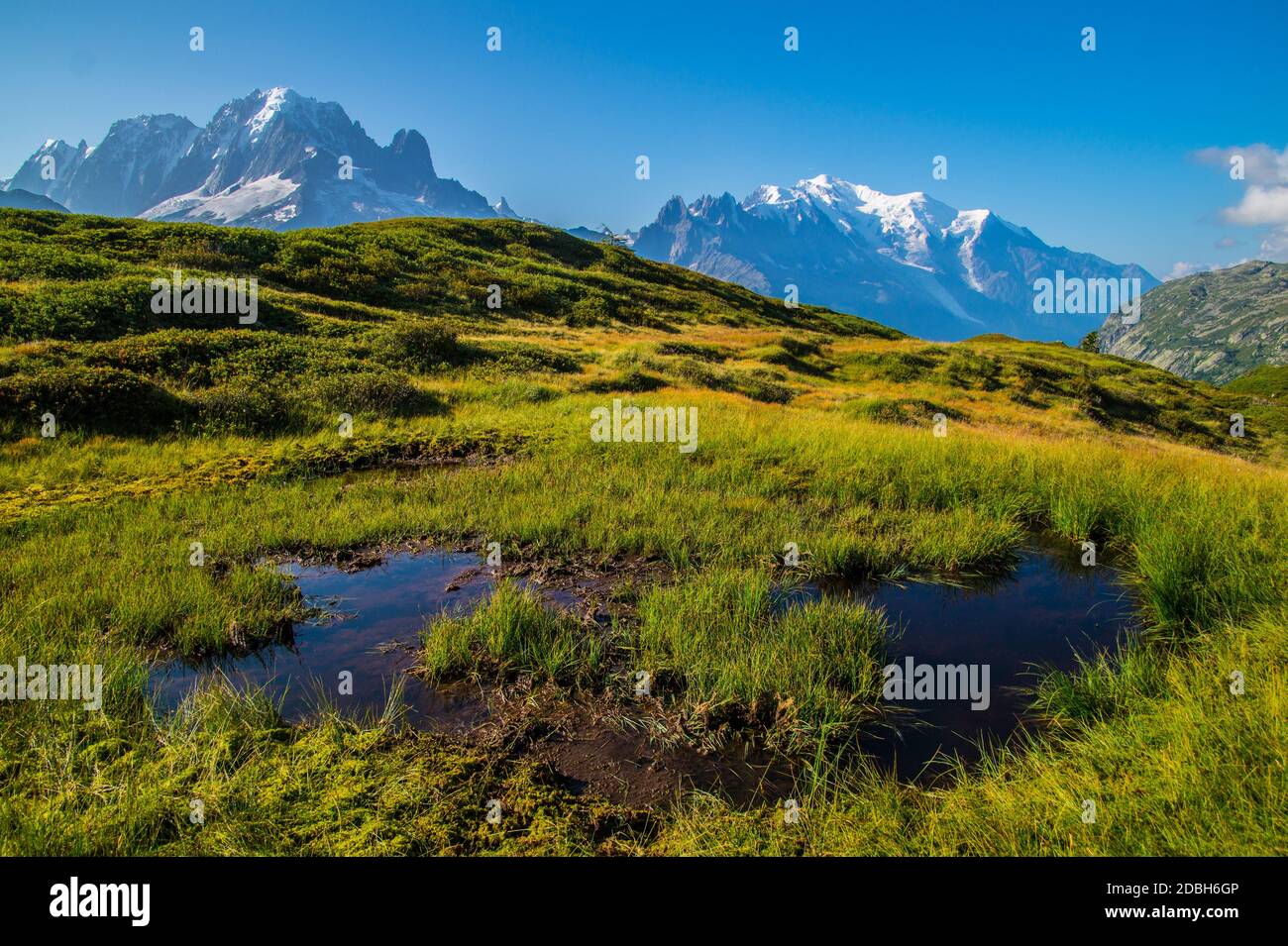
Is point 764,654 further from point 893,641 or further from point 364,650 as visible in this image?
point 364,650

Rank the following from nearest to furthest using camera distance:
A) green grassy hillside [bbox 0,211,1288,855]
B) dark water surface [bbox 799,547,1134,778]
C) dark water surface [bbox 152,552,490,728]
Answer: green grassy hillside [bbox 0,211,1288,855] < dark water surface [bbox 799,547,1134,778] < dark water surface [bbox 152,552,490,728]

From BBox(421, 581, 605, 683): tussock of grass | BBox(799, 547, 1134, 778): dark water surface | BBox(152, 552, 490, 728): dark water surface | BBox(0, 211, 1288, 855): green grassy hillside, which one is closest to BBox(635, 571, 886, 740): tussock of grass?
BBox(0, 211, 1288, 855): green grassy hillside

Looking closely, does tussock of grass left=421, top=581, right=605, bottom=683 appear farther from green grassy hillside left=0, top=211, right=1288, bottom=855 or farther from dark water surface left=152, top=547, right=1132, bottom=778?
dark water surface left=152, top=547, right=1132, bottom=778

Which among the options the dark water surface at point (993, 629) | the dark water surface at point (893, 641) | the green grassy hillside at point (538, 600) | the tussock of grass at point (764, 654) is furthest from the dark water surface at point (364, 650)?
the dark water surface at point (993, 629)

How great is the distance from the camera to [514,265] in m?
62.5

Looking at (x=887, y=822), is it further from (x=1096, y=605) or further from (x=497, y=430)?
(x=497, y=430)

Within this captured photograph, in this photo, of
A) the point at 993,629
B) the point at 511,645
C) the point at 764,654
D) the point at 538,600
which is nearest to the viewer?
the point at 764,654

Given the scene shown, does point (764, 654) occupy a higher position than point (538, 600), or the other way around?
point (538, 600)

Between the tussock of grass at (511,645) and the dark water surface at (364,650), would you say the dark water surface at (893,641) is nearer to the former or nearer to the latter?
the dark water surface at (364,650)

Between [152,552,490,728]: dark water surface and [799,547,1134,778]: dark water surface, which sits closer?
[799,547,1134,778]: dark water surface

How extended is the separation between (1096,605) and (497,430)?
1471 centimetres

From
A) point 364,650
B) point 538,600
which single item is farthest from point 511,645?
point 364,650

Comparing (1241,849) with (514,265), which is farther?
(514,265)
